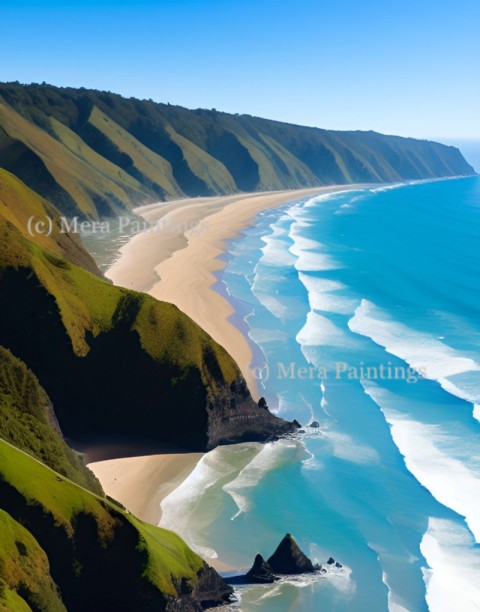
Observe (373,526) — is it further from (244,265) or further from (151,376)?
(244,265)

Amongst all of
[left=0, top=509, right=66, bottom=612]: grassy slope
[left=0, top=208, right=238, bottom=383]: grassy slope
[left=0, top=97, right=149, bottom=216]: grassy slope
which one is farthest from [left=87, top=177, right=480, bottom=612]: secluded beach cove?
[left=0, top=97, right=149, bottom=216]: grassy slope

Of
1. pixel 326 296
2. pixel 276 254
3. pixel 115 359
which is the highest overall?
pixel 115 359

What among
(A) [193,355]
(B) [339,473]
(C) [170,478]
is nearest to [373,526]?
(B) [339,473]

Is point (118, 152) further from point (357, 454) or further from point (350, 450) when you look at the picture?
point (357, 454)

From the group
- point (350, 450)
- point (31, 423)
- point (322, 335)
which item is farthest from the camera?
point (322, 335)

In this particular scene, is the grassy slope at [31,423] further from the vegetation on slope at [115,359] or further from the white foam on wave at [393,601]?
the white foam on wave at [393,601]

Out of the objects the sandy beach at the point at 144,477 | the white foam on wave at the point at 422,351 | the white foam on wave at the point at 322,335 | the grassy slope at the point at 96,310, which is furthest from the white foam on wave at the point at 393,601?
the white foam on wave at the point at 322,335

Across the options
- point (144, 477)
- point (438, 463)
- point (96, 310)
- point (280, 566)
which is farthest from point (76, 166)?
point (280, 566)
